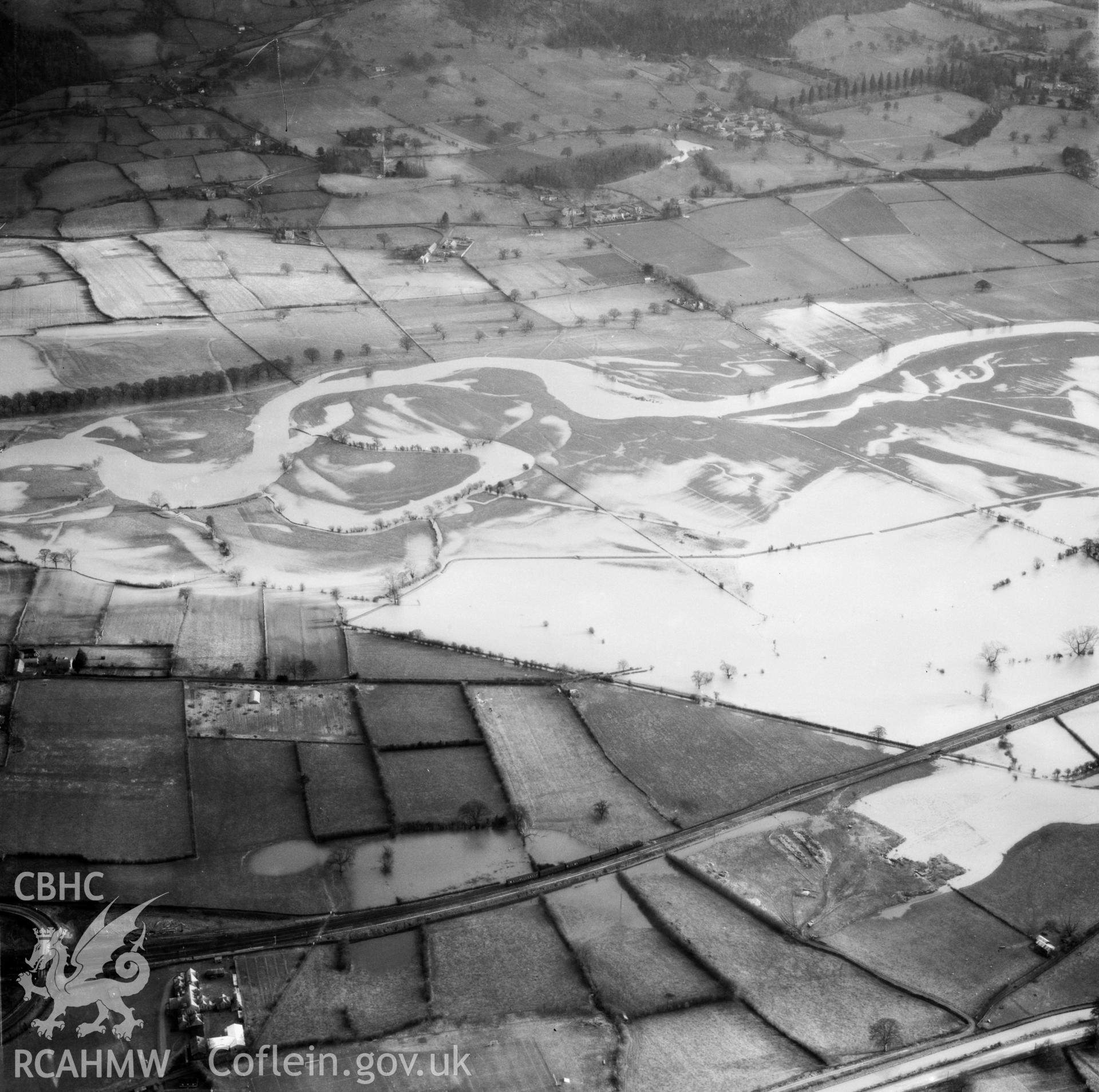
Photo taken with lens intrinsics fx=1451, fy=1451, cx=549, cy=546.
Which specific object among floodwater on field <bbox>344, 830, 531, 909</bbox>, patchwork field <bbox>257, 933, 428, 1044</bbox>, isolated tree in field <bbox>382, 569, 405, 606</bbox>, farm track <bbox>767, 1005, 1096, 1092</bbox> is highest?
isolated tree in field <bbox>382, 569, 405, 606</bbox>

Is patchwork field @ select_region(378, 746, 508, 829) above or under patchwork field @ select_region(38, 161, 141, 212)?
under

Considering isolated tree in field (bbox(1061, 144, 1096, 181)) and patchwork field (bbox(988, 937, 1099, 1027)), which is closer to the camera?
patchwork field (bbox(988, 937, 1099, 1027))

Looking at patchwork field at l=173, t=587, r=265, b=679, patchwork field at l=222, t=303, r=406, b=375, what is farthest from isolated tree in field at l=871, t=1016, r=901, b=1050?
patchwork field at l=222, t=303, r=406, b=375

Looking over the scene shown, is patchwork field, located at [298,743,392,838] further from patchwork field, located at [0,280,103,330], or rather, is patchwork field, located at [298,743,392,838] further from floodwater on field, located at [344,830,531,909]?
patchwork field, located at [0,280,103,330]

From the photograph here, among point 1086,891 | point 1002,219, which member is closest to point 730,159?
point 1002,219

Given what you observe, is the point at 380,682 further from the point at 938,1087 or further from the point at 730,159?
the point at 730,159

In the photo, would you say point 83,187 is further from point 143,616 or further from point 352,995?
point 352,995
